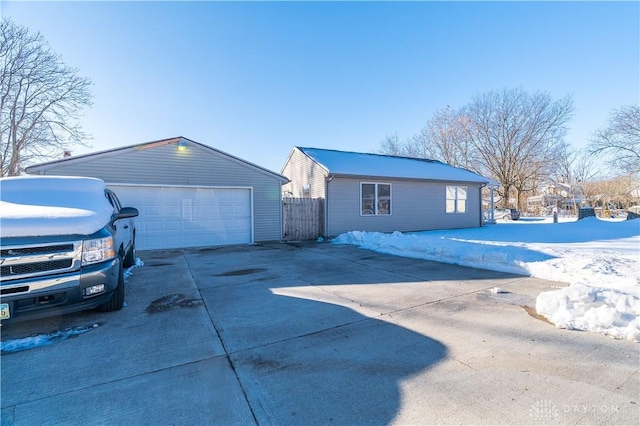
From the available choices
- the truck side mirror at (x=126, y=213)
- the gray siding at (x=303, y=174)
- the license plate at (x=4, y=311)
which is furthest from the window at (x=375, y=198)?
the license plate at (x=4, y=311)

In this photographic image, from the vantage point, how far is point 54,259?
11.0 ft

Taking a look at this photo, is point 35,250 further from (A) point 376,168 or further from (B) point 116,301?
(A) point 376,168

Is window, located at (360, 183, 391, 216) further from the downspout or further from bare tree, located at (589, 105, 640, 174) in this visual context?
bare tree, located at (589, 105, 640, 174)

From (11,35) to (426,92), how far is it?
28769 millimetres

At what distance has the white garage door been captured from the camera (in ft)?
32.8

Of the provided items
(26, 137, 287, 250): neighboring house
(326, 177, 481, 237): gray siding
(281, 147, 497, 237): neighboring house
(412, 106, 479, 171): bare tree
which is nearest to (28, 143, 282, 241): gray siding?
(26, 137, 287, 250): neighboring house

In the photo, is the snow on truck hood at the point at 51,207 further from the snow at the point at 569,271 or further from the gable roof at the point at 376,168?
the gable roof at the point at 376,168

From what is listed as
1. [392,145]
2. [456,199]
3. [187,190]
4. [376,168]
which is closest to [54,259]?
[187,190]

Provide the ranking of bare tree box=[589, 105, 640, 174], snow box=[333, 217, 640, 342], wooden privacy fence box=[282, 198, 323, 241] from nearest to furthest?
snow box=[333, 217, 640, 342] → wooden privacy fence box=[282, 198, 323, 241] → bare tree box=[589, 105, 640, 174]

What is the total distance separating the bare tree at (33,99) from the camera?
17891 mm

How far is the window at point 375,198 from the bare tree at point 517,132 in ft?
82.4

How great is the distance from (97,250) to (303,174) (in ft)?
38.9

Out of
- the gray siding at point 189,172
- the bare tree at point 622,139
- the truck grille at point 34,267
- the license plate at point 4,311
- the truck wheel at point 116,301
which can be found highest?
the bare tree at point 622,139

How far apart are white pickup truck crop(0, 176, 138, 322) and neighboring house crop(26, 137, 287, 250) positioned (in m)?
5.88
